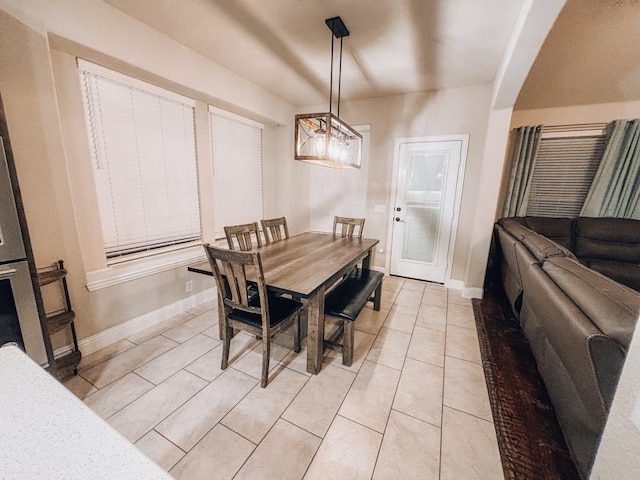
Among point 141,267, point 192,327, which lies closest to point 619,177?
point 192,327

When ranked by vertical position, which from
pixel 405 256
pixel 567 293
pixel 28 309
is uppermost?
pixel 567 293

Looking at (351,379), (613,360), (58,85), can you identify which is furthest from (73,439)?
(58,85)

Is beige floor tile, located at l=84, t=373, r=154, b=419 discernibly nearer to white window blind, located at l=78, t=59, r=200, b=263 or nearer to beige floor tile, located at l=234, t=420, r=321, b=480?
beige floor tile, located at l=234, t=420, r=321, b=480

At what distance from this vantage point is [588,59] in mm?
2451

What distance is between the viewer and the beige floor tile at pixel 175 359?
189 cm

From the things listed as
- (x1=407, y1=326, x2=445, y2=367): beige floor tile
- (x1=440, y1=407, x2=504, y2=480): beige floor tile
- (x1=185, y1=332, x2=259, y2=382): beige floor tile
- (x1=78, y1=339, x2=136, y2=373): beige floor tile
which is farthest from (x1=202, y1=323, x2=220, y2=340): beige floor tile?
(x1=440, y1=407, x2=504, y2=480): beige floor tile

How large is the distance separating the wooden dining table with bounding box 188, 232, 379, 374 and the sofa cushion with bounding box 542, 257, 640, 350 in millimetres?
1296

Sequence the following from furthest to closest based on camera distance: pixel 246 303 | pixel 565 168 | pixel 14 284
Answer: pixel 565 168 < pixel 246 303 < pixel 14 284

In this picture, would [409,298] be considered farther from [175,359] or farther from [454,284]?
[175,359]

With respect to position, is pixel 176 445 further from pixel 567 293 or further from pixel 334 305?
pixel 567 293

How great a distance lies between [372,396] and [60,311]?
2320mm

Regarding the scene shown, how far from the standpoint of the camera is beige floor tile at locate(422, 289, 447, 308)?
3178 mm

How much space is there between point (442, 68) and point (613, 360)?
9.46 feet

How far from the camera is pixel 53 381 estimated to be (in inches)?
23.8
